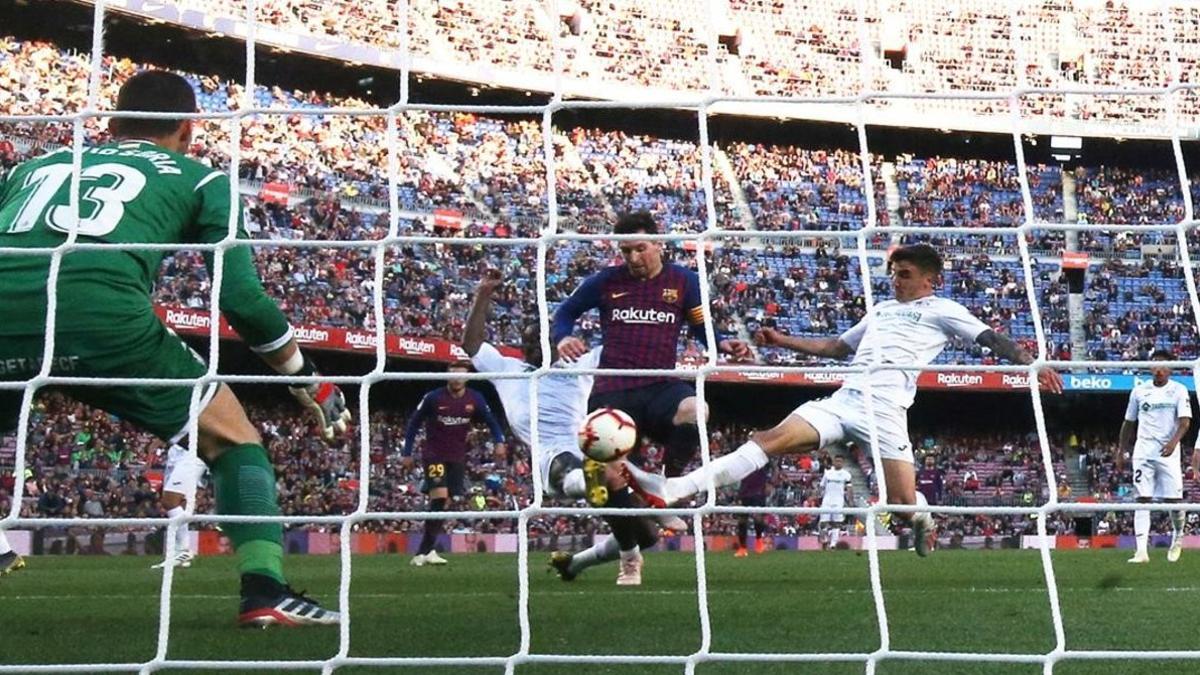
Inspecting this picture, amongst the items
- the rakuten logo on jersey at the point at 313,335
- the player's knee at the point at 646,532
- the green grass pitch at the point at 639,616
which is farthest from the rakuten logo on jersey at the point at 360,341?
the player's knee at the point at 646,532

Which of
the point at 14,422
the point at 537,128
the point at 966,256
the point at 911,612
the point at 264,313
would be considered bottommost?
the point at 911,612

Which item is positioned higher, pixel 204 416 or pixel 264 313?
pixel 264 313

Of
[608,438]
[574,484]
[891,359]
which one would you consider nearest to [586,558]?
[574,484]

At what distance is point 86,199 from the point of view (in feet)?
14.0

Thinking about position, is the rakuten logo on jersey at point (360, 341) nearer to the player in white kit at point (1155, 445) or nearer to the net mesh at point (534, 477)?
the player in white kit at point (1155, 445)

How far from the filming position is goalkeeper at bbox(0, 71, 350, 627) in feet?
13.8

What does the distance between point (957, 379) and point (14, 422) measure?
64.4ft

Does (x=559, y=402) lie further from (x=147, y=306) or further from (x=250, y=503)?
(x=147, y=306)

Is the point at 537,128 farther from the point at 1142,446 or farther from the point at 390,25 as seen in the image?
the point at 1142,446

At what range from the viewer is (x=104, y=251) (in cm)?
422

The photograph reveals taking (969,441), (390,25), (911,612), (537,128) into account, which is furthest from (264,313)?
(969,441)

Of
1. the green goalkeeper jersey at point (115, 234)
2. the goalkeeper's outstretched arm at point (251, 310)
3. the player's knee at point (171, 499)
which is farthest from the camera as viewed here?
the player's knee at point (171, 499)

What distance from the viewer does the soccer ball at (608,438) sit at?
6336 mm

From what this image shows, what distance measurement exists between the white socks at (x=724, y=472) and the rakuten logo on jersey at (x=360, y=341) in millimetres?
13924
